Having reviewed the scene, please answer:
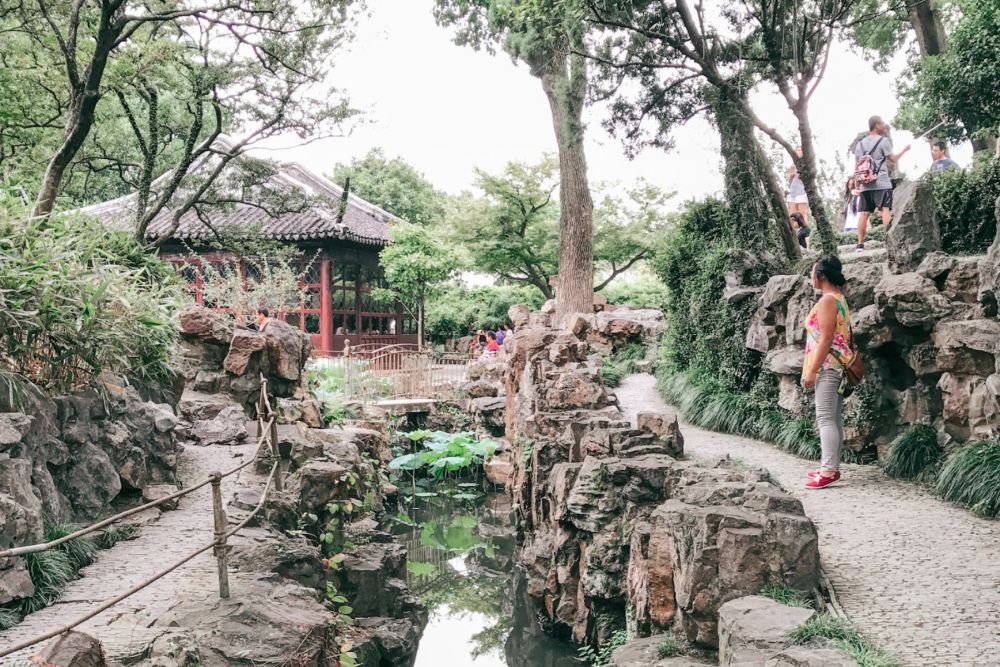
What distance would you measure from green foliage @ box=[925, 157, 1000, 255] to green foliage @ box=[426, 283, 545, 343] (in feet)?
63.2

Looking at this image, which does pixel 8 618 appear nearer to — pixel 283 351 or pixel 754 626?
pixel 754 626

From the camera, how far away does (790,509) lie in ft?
13.6

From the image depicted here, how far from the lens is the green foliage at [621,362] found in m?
15.1

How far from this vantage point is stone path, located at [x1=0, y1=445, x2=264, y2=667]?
381cm

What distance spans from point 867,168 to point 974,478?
4.68 m

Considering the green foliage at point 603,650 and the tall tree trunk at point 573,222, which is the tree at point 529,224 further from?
the green foliage at point 603,650

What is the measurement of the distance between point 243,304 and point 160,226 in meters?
8.10

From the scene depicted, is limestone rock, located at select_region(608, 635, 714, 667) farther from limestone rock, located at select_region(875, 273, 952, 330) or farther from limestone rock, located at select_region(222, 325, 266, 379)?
limestone rock, located at select_region(222, 325, 266, 379)

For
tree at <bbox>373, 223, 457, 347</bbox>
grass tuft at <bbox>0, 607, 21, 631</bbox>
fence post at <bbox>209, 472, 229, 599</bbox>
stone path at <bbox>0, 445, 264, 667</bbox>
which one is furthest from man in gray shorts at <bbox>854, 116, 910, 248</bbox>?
tree at <bbox>373, 223, 457, 347</bbox>

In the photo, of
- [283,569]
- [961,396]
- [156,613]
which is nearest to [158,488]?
[283,569]

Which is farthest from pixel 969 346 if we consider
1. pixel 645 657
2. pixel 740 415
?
pixel 645 657

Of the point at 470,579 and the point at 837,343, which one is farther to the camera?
the point at 470,579

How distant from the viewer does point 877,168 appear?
8.88 m

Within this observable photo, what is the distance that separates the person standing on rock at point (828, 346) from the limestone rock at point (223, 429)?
636 centimetres
